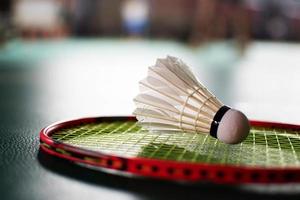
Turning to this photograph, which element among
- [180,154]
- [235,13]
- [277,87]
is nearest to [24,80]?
[277,87]

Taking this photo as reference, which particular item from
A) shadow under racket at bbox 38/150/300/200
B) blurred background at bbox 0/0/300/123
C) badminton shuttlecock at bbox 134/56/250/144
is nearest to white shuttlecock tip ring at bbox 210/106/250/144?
badminton shuttlecock at bbox 134/56/250/144

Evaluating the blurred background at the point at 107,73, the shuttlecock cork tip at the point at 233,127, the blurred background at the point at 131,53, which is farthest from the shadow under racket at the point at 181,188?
the blurred background at the point at 131,53

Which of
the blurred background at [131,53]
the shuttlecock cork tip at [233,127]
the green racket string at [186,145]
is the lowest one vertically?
the blurred background at [131,53]

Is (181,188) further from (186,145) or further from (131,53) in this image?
(131,53)

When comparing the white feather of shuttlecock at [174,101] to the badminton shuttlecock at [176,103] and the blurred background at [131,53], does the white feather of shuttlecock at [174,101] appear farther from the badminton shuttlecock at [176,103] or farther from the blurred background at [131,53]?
the blurred background at [131,53]

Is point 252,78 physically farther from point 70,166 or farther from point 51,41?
point 51,41

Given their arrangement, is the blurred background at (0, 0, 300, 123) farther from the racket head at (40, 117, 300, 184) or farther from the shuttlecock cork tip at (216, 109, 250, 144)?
the shuttlecock cork tip at (216, 109, 250, 144)
